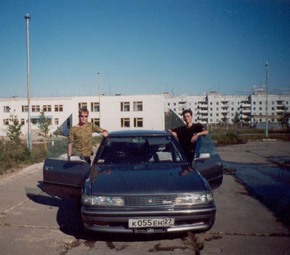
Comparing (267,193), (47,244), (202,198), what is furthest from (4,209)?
(267,193)

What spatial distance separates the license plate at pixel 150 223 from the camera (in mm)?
4180

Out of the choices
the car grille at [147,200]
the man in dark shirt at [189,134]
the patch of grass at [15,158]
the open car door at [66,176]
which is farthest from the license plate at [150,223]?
the patch of grass at [15,158]

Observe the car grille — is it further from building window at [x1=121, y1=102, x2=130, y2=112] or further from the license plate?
building window at [x1=121, y1=102, x2=130, y2=112]

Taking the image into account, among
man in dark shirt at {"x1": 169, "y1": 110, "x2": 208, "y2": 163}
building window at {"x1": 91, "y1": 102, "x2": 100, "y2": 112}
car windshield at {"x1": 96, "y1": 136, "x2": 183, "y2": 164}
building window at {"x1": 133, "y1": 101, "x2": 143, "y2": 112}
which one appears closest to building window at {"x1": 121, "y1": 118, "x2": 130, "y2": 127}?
building window at {"x1": 133, "y1": 101, "x2": 143, "y2": 112}

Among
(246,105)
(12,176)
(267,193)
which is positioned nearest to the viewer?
(267,193)

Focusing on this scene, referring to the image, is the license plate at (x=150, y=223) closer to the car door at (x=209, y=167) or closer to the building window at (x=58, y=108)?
the car door at (x=209, y=167)

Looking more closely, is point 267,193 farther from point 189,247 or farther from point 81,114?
point 81,114

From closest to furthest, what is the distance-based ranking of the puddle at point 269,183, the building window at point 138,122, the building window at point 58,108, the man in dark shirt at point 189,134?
the puddle at point 269,183, the man in dark shirt at point 189,134, the building window at point 138,122, the building window at point 58,108

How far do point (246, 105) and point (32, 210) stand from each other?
124283 mm

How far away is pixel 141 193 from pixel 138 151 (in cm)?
170

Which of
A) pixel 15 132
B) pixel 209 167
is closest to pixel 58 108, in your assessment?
pixel 15 132

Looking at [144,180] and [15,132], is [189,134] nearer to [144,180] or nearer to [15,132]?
[144,180]

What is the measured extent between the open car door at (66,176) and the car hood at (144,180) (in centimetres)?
49

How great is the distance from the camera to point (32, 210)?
21.5ft
